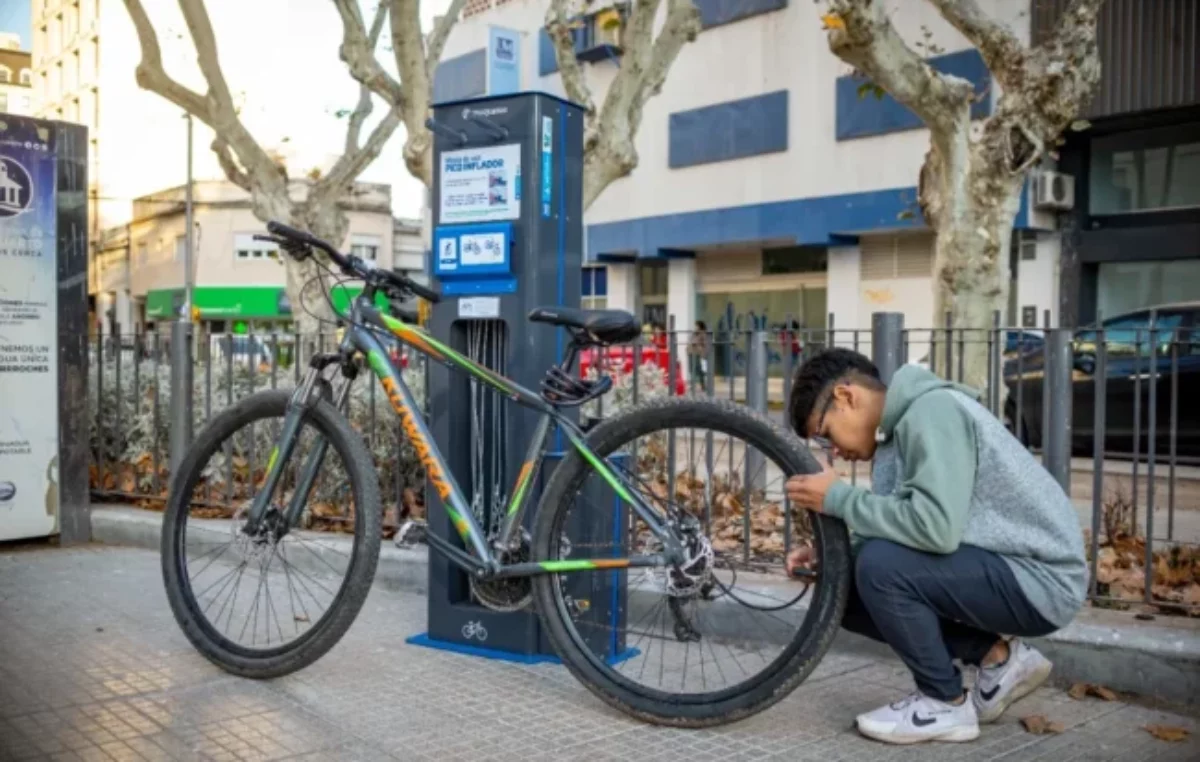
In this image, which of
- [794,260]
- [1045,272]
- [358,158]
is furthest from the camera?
[794,260]

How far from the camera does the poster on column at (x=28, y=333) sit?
6.52 m

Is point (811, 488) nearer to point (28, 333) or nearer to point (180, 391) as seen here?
point (180, 391)

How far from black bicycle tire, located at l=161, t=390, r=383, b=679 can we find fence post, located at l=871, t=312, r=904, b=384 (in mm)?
2058

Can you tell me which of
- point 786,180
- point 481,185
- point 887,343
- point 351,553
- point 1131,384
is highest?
point 786,180

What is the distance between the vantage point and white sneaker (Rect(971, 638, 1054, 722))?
11.8ft

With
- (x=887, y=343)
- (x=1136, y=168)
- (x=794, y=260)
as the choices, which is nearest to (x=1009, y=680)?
(x=887, y=343)

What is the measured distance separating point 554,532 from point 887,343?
1.71 meters

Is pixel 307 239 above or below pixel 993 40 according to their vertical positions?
below

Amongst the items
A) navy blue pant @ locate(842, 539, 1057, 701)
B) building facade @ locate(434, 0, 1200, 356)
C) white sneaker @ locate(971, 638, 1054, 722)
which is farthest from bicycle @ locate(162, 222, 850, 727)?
building facade @ locate(434, 0, 1200, 356)

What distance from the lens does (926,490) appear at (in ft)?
10.8

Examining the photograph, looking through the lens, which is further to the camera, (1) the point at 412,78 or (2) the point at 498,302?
(1) the point at 412,78

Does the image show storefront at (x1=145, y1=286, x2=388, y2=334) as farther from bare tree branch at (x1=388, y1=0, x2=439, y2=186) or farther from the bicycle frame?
the bicycle frame

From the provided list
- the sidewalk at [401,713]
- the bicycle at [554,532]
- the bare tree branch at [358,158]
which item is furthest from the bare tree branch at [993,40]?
the bare tree branch at [358,158]

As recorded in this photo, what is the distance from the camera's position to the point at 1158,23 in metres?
17.0
